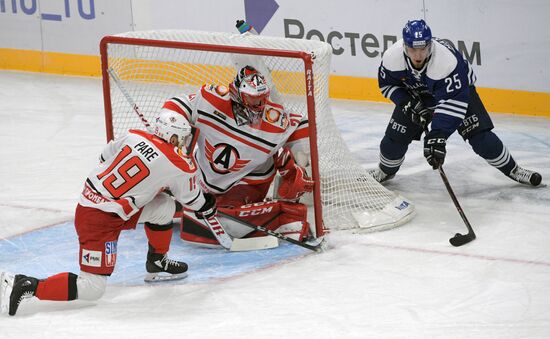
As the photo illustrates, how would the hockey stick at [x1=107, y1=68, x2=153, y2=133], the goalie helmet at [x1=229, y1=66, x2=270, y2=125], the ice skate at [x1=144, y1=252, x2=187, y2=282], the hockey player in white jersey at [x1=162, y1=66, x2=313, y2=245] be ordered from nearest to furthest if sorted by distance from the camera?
the ice skate at [x1=144, y1=252, x2=187, y2=282], the goalie helmet at [x1=229, y1=66, x2=270, y2=125], the hockey player in white jersey at [x1=162, y1=66, x2=313, y2=245], the hockey stick at [x1=107, y1=68, x2=153, y2=133]

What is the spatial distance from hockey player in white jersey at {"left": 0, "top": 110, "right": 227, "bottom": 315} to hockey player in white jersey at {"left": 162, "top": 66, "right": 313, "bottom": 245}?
0.65m

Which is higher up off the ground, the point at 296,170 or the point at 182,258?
the point at 296,170

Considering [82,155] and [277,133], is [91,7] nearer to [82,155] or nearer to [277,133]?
[82,155]

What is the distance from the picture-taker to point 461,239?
4797 mm

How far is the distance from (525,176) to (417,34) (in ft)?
4.00

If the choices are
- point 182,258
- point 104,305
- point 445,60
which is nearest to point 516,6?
point 445,60

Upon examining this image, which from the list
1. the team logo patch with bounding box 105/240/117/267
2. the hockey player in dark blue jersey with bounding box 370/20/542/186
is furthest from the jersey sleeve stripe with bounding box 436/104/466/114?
the team logo patch with bounding box 105/240/117/267

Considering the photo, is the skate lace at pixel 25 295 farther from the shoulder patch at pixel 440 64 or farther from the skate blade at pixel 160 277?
the shoulder patch at pixel 440 64

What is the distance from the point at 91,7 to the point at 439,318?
5508 mm

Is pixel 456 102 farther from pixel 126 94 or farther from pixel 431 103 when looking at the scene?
pixel 126 94

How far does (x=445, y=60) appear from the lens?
16.6ft

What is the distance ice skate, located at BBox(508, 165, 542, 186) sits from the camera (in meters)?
5.66

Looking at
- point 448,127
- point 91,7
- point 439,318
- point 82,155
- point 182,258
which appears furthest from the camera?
point 91,7

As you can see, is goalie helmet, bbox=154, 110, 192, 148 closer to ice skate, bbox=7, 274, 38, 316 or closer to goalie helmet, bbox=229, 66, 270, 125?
goalie helmet, bbox=229, 66, 270, 125
